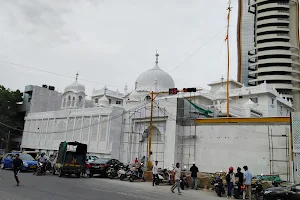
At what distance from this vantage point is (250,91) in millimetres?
46094

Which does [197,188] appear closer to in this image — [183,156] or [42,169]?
[183,156]

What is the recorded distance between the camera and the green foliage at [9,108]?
43969 millimetres

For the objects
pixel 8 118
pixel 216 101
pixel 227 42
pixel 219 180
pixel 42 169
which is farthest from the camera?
pixel 8 118

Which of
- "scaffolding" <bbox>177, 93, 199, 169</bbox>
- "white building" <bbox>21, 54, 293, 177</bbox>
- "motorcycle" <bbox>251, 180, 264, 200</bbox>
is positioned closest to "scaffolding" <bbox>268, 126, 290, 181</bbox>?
"white building" <bbox>21, 54, 293, 177</bbox>

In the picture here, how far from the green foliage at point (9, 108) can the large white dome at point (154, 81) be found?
823 inches

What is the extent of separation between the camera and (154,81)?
44375mm

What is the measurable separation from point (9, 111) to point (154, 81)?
24.1 m

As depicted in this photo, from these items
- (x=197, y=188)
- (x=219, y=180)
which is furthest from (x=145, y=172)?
(x=219, y=180)

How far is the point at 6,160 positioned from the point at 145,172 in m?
10.8

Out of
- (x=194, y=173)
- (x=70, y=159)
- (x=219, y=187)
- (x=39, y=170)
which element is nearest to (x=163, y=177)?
(x=194, y=173)

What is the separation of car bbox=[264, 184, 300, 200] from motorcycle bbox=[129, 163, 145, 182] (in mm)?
A: 9756

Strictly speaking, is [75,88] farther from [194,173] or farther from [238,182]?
[238,182]

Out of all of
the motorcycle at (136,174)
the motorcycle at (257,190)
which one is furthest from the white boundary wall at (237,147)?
the motorcycle at (257,190)

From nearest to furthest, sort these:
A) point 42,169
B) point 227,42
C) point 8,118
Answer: point 42,169 → point 227,42 → point 8,118
